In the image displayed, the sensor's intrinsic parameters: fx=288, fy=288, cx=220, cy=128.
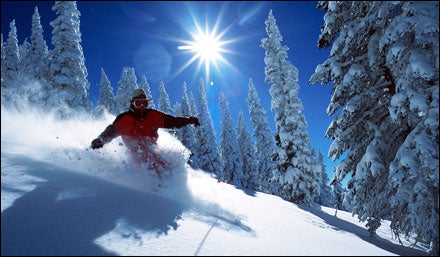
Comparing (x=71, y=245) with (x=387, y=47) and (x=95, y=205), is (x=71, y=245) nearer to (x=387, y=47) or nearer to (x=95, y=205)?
(x=95, y=205)

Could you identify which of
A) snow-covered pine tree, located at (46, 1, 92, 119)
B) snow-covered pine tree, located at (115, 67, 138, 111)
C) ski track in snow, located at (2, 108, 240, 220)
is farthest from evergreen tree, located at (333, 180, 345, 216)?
snow-covered pine tree, located at (115, 67, 138, 111)

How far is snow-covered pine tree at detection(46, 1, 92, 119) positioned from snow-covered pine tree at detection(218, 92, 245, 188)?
24414 mm

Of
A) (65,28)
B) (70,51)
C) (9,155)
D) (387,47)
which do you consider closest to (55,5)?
(65,28)

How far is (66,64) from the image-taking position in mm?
24641

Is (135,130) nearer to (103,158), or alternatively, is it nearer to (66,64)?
(103,158)

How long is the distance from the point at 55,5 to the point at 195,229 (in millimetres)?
28164

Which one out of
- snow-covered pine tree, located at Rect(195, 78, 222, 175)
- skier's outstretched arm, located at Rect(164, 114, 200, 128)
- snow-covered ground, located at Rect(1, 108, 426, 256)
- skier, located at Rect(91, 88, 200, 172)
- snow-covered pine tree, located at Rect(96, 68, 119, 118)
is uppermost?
snow-covered pine tree, located at Rect(96, 68, 119, 118)

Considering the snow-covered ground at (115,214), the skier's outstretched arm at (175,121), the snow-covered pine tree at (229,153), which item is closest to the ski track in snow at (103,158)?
the snow-covered ground at (115,214)

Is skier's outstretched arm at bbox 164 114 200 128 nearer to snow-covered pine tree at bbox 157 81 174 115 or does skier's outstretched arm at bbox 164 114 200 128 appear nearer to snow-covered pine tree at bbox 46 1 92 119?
snow-covered pine tree at bbox 46 1 92 119

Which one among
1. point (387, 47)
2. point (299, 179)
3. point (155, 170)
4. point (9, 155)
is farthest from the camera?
point (299, 179)

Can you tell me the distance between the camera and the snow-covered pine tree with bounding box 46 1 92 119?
2377 centimetres

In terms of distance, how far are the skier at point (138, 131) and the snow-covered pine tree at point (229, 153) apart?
3653 centimetres

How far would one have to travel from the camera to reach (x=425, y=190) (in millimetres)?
5754

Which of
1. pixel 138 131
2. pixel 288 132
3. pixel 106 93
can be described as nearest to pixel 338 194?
pixel 288 132
